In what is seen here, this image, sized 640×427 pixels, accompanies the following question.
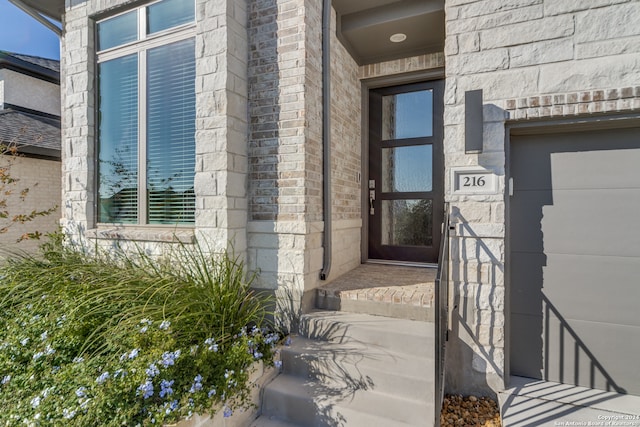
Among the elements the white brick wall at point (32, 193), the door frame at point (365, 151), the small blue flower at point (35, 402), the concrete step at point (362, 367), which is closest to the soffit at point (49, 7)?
the white brick wall at point (32, 193)

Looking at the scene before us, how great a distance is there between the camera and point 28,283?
114 inches

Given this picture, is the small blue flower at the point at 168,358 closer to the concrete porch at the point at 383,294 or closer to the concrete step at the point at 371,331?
the concrete step at the point at 371,331

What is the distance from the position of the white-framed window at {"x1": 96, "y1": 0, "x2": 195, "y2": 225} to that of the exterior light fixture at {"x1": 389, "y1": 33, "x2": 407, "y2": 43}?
204cm

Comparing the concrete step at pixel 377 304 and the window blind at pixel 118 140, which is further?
the window blind at pixel 118 140

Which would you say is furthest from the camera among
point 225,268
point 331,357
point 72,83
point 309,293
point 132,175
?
point 72,83

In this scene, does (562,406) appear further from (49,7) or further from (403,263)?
(49,7)

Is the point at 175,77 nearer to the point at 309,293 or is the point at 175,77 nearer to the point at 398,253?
the point at 309,293

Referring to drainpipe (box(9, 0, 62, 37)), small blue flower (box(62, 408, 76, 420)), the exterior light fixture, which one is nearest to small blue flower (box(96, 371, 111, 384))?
small blue flower (box(62, 408, 76, 420))

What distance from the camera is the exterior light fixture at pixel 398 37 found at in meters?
3.50

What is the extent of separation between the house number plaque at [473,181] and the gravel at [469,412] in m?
1.50

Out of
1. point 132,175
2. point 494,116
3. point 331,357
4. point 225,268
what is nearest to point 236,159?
point 225,268

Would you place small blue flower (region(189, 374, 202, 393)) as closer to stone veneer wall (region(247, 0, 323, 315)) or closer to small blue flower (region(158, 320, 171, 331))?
small blue flower (region(158, 320, 171, 331))

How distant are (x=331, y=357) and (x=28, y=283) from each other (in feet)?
9.03

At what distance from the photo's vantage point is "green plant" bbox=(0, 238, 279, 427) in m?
1.72
